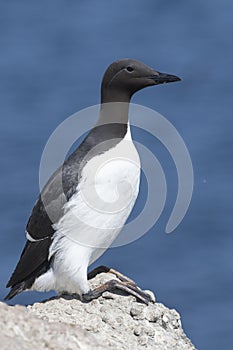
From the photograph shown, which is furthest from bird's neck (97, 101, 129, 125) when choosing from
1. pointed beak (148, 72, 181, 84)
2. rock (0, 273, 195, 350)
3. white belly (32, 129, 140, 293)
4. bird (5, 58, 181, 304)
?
rock (0, 273, 195, 350)

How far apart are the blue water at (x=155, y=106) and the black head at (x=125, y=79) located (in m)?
4.75

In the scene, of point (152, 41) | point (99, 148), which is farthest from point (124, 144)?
point (152, 41)

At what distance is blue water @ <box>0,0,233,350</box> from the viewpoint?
15.0 metres

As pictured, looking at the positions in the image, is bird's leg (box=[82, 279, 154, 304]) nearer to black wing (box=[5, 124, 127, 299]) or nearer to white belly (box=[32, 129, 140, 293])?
white belly (box=[32, 129, 140, 293])

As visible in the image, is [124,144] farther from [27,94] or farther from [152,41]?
[152,41]

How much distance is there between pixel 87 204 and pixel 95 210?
2.8 inches

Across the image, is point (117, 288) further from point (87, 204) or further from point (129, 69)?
point (129, 69)

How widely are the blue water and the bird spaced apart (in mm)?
4484

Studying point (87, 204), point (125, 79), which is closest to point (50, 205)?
point (87, 204)

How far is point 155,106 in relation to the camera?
16344 millimetres

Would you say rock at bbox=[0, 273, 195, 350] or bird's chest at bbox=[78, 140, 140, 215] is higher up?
bird's chest at bbox=[78, 140, 140, 215]

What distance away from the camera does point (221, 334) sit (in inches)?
575

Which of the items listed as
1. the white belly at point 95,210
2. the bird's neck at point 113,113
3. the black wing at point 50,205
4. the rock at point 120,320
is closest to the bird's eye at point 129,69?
the bird's neck at point 113,113

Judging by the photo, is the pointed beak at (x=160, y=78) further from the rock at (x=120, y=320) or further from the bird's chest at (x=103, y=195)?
the rock at (x=120, y=320)
